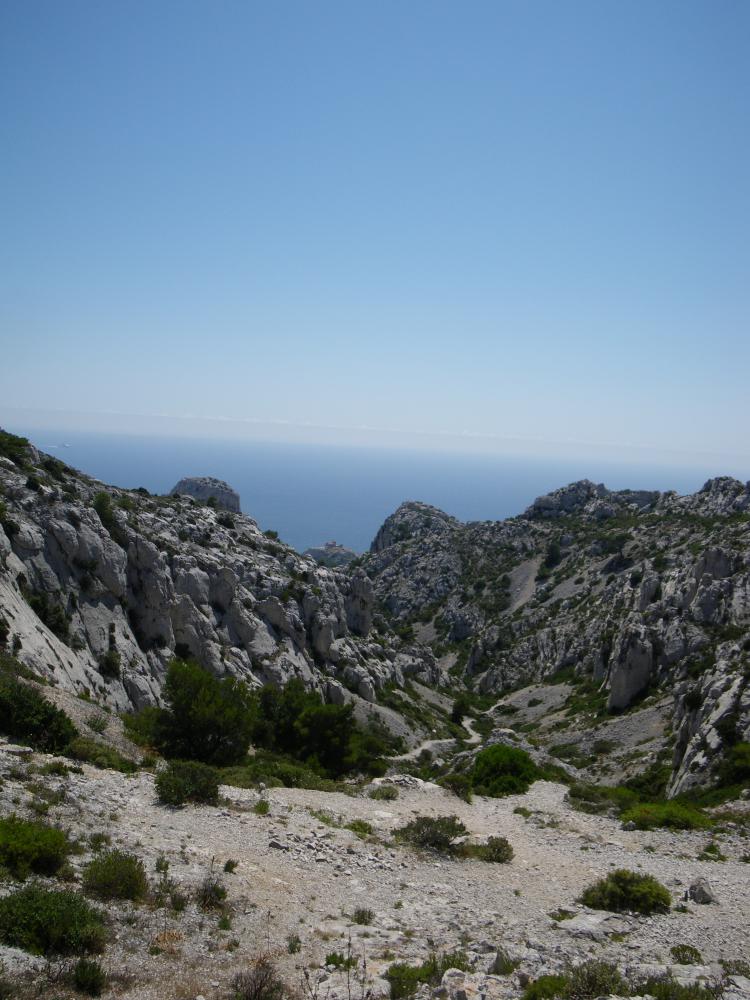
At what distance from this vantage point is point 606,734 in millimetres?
46188

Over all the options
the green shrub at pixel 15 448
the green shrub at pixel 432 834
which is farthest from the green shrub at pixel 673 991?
the green shrub at pixel 15 448

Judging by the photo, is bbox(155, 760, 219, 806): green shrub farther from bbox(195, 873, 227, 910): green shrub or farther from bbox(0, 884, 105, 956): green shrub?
bbox(0, 884, 105, 956): green shrub

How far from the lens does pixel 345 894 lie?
11938 mm

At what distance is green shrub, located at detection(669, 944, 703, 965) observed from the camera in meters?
10.2

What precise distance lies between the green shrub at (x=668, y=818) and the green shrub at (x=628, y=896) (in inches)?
269

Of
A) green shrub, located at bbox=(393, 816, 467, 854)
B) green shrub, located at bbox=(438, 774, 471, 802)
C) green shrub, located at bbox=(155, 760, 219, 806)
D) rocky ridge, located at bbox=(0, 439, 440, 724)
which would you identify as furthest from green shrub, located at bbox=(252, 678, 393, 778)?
green shrub, located at bbox=(393, 816, 467, 854)

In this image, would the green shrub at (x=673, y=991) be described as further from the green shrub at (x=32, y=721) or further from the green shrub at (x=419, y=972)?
the green shrub at (x=32, y=721)

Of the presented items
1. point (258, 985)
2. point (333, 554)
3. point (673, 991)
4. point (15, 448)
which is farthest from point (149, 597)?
point (333, 554)

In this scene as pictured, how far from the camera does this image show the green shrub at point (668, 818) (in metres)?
18.9

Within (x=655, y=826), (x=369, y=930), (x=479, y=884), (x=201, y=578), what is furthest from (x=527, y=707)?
(x=369, y=930)

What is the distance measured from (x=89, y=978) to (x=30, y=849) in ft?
10.2

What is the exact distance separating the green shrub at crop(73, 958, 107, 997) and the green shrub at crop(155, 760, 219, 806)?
7396 millimetres

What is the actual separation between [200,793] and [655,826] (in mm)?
14328

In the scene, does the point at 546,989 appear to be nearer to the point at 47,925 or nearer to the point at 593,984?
the point at 593,984
